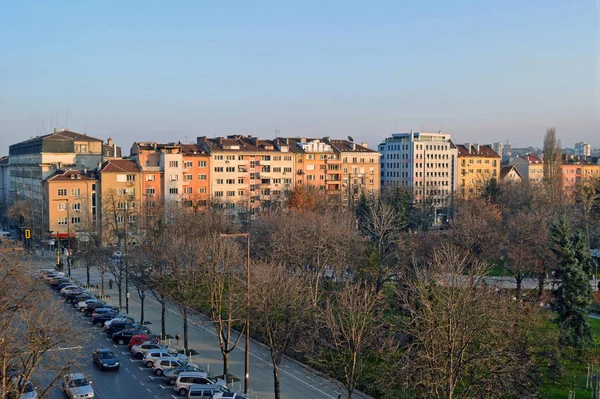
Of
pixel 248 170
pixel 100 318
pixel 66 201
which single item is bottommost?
pixel 100 318

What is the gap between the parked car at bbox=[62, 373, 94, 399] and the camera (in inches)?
867

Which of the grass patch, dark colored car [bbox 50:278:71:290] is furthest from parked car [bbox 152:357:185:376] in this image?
dark colored car [bbox 50:278:71:290]

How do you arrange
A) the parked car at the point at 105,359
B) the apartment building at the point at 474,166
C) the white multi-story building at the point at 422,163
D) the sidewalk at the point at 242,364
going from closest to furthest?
the sidewalk at the point at 242,364 → the parked car at the point at 105,359 → the white multi-story building at the point at 422,163 → the apartment building at the point at 474,166

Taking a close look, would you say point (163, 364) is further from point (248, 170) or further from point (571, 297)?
point (248, 170)

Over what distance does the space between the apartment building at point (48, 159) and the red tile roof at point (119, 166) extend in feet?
21.5

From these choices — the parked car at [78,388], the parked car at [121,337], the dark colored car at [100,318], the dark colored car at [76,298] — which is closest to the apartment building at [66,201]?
the dark colored car at [76,298]

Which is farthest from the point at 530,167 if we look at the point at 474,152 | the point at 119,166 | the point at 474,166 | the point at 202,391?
the point at 202,391

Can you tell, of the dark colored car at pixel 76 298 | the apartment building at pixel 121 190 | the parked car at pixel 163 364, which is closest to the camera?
the parked car at pixel 163 364

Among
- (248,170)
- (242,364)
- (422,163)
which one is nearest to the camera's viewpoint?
(242,364)

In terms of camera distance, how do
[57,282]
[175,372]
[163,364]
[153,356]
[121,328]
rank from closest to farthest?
[175,372] < [163,364] < [153,356] < [121,328] < [57,282]

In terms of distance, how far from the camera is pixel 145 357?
2742cm

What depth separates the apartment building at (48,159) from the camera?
2865 inches

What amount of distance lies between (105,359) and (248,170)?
51946 millimetres

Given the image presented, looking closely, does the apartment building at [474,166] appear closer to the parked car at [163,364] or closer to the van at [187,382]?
the parked car at [163,364]
